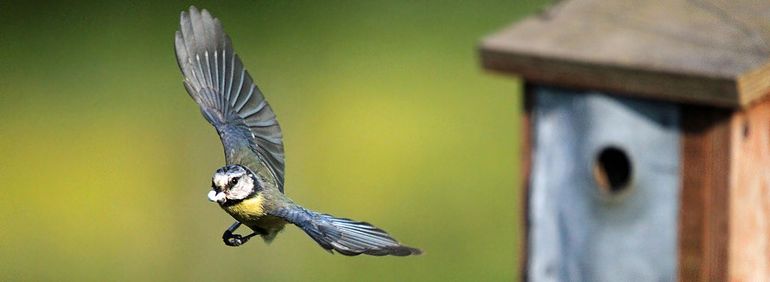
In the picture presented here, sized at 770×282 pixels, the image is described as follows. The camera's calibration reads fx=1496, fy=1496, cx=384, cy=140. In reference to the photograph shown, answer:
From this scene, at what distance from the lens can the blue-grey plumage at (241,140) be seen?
241 centimetres

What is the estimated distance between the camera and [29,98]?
6285mm

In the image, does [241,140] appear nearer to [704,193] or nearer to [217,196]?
[217,196]

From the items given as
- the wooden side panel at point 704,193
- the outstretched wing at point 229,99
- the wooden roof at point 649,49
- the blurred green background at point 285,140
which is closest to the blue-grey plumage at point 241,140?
the outstretched wing at point 229,99

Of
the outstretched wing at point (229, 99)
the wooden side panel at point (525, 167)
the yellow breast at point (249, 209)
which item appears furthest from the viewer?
the wooden side panel at point (525, 167)

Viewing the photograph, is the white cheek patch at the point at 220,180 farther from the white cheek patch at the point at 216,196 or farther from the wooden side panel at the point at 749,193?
the wooden side panel at the point at 749,193

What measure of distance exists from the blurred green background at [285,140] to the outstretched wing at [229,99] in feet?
8.21

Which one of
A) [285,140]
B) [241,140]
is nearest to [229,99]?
[241,140]

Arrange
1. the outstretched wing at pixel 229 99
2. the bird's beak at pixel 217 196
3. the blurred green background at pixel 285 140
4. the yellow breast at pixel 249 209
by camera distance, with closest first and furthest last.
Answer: the bird's beak at pixel 217 196, the yellow breast at pixel 249 209, the outstretched wing at pixel 229 99, the blurred green background at pixel 285 140

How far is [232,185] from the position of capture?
7.97 ft

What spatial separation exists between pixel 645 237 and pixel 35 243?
10.6ft

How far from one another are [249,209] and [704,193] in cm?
90

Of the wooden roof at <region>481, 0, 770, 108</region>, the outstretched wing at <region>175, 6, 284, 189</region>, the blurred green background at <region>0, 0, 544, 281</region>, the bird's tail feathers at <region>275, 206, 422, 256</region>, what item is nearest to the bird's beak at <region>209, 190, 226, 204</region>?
the bird's tail feathers at <region>275, 206, 422, 256</region>

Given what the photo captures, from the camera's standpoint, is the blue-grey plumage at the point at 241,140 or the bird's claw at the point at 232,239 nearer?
the blue-grey plumage at the point at 241,140

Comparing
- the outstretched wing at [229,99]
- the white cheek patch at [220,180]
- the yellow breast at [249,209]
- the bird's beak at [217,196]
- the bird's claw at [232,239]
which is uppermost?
the outstretched wing at [229,99]
